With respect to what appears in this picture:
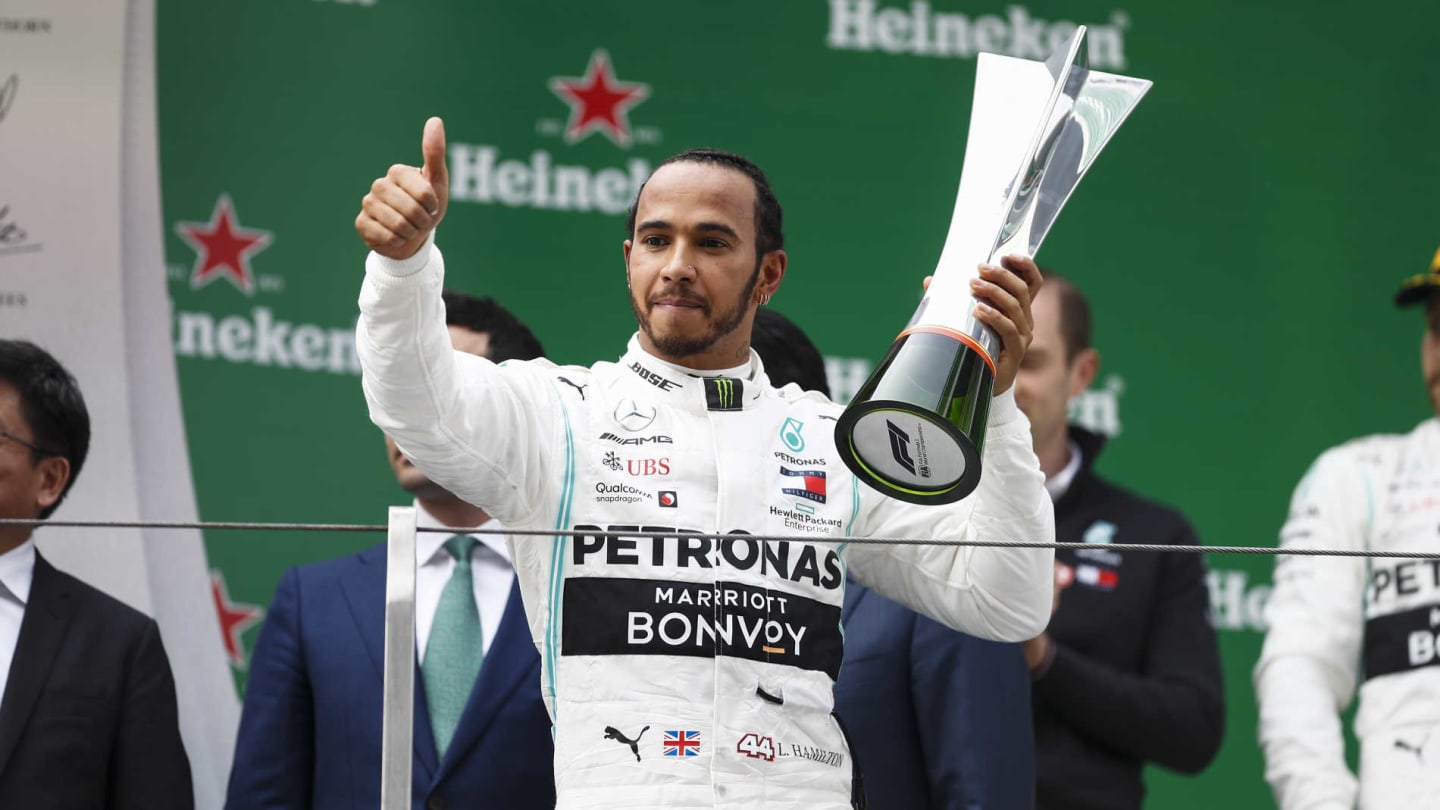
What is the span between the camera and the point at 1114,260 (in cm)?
435

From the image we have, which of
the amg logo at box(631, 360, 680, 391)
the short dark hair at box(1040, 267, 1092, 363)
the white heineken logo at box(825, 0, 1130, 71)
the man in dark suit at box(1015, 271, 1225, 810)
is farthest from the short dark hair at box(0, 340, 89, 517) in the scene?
the white heineken logo at box(825, 0, 1130, 71)

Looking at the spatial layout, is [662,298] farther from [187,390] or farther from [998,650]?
[187,390]

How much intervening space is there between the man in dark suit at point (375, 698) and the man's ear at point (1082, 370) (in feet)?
3.95

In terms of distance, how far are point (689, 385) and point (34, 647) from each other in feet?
2.81

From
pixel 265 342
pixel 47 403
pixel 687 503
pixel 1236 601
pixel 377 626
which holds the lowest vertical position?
pixel 1236 601

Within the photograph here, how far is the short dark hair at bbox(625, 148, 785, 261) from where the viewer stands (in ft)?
7.82

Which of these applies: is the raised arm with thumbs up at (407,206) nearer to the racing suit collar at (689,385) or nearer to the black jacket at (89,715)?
the racing suit collar at (689,385)

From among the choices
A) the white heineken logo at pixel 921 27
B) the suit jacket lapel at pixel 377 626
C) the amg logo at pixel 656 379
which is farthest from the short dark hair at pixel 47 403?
the white heineken logo at pixel 921 27

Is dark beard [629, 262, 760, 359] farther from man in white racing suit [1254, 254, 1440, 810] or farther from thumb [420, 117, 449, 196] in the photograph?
man in white racing suit [1254, 254, 1440, 810]

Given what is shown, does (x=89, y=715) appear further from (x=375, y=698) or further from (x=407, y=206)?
(x=407, y=206)

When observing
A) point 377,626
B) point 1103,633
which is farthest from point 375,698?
point 1103,633

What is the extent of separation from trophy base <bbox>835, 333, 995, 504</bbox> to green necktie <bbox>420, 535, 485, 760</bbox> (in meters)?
0.85

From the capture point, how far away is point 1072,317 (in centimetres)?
367

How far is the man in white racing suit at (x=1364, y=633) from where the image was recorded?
10.3 ft
